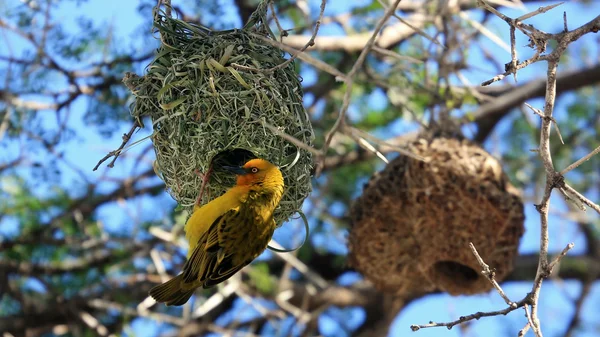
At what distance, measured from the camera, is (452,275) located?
451 centimetres

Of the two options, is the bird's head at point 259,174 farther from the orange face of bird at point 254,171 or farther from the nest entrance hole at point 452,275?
the nest entrance hole at point 452,275

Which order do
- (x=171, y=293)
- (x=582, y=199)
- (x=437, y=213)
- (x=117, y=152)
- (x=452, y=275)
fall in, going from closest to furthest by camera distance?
1. (x=582, y=199)
2. (x=117, y=152)
3. (x=171, y=293)
4. (x=437, y=213)
5. (x=452, y=275)

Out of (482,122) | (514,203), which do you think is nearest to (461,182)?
(514,203)

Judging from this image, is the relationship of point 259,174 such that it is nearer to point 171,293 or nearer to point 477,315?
point 171,293

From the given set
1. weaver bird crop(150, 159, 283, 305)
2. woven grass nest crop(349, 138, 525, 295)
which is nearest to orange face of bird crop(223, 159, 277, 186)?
weaver bird crop(150, 159, 283, 305)

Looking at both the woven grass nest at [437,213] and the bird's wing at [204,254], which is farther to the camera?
the woven grass nest at [437,213]

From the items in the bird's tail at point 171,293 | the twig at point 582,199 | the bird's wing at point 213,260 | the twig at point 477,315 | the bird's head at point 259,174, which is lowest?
the twig at point 477,315

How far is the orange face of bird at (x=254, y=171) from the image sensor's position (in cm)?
297

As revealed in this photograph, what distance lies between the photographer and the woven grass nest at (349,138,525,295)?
3.99 m

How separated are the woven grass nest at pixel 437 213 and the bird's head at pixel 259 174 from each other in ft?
3.66

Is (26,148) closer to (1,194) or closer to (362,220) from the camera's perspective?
(1,194)

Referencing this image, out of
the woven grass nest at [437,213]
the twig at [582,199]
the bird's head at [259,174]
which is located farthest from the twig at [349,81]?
the woven grass nest at [437,213]

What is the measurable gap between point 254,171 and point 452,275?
1.90m

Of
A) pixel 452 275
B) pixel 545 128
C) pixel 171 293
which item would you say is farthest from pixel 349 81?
pixel 452 275
